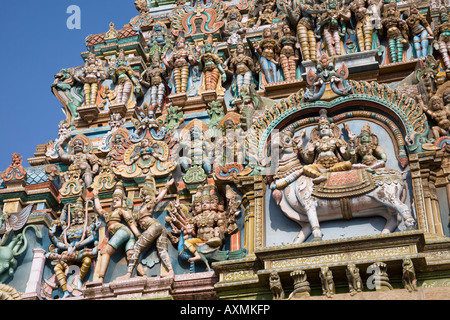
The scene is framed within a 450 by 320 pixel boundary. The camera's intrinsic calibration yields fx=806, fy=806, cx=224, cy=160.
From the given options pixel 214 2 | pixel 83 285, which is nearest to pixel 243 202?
pixel 83 285

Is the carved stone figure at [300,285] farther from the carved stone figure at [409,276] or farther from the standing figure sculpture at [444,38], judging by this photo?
the standing figure sculpture at [444,38]

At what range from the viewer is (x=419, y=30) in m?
18.5

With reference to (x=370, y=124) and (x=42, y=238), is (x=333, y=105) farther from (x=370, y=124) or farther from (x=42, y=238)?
(x=42, y=238)

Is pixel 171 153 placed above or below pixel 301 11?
below

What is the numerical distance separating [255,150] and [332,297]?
157 inches

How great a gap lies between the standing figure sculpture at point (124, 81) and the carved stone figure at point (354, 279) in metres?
8.23

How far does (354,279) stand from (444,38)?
22.6ft

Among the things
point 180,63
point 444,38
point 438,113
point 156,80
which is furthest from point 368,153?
point 156,80

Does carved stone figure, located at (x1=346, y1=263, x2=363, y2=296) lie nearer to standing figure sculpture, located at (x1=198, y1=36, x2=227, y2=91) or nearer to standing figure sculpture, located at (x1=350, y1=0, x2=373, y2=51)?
standing figure sculpture, located at (x1=350, y1=0, x2=373, y2=51)

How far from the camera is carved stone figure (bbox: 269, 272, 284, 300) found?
14234 mm

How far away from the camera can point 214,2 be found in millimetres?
21562

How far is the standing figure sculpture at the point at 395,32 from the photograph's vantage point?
1831 centimetres

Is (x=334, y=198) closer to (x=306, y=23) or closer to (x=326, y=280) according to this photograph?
(x=326, y=280)

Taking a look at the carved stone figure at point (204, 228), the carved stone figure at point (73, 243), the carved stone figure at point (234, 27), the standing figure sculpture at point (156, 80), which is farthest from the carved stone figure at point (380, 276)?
the carved stone figure at point (234, 27)
